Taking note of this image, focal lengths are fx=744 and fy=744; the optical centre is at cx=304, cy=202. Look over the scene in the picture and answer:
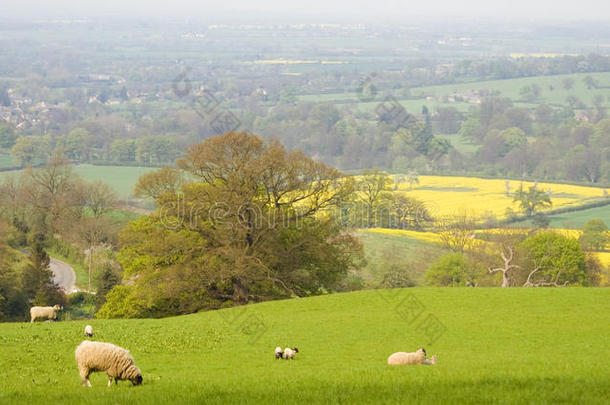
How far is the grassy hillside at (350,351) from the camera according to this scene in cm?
1483

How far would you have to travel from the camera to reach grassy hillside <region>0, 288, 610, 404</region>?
1483 cm

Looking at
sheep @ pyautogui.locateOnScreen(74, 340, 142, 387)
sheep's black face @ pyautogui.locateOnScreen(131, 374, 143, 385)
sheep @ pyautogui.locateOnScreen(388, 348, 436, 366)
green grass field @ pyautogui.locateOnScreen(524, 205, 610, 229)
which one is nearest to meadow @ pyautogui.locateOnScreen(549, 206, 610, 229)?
green grass field @ pyautogui.locateOnScreen(524, 205, 610, 229)

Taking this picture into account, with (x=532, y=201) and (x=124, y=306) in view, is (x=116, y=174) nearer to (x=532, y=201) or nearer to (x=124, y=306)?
(x=532, y=201)

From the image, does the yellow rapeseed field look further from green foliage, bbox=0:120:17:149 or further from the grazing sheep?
green foliage, bbox=0:120:17:149

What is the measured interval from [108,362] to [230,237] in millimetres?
26761

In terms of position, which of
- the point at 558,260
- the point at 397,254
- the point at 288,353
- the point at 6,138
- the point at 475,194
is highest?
the point at 288,353

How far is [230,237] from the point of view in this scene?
4319cm

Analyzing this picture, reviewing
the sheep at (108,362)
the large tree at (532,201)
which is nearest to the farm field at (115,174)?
the large tree at (532,201)

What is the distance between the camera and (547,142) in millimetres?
191500

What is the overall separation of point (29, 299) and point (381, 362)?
137 feet

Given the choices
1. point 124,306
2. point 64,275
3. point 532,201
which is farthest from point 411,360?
point 532,201

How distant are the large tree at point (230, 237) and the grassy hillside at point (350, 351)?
6.21 metres

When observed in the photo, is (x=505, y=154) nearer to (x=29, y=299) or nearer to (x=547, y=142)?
(x=547, y=142)

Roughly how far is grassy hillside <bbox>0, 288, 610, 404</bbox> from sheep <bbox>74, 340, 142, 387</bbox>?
311 mm
